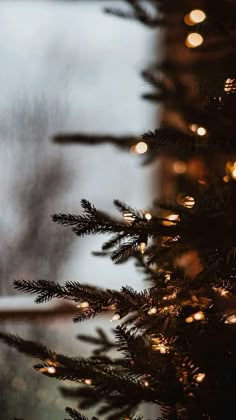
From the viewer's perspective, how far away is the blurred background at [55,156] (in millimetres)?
1787

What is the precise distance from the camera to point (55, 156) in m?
1.84

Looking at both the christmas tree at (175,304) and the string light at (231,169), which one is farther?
the string light at (231,169)

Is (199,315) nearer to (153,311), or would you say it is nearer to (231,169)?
(153,311)

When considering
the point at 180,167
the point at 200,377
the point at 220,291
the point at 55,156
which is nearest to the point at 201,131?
the point at 220,291

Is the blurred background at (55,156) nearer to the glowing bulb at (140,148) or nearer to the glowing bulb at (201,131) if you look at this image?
the glowing bulb at (140,148)

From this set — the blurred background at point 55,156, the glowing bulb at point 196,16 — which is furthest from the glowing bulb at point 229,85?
the blurred background at point 55,156

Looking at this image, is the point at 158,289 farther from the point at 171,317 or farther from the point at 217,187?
the point at 217,187

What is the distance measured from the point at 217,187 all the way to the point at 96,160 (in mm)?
938

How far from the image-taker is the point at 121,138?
1.33 meters

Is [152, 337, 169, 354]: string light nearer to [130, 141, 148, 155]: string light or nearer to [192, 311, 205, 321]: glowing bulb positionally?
[192, 311, 205, 321]: glowing bulb

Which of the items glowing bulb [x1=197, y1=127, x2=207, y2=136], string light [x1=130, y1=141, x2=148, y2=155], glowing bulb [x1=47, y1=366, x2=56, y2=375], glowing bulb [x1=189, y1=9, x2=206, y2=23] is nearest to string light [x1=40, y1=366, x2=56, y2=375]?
glowing bulb [x1=47, y1=366, x2=56, y2=375]

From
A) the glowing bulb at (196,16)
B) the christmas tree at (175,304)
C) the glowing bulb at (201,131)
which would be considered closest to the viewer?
the christmas tree at (175,304)

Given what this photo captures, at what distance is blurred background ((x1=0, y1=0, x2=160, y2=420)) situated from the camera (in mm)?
1787

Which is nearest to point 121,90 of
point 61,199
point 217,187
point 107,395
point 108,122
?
point 108,122
